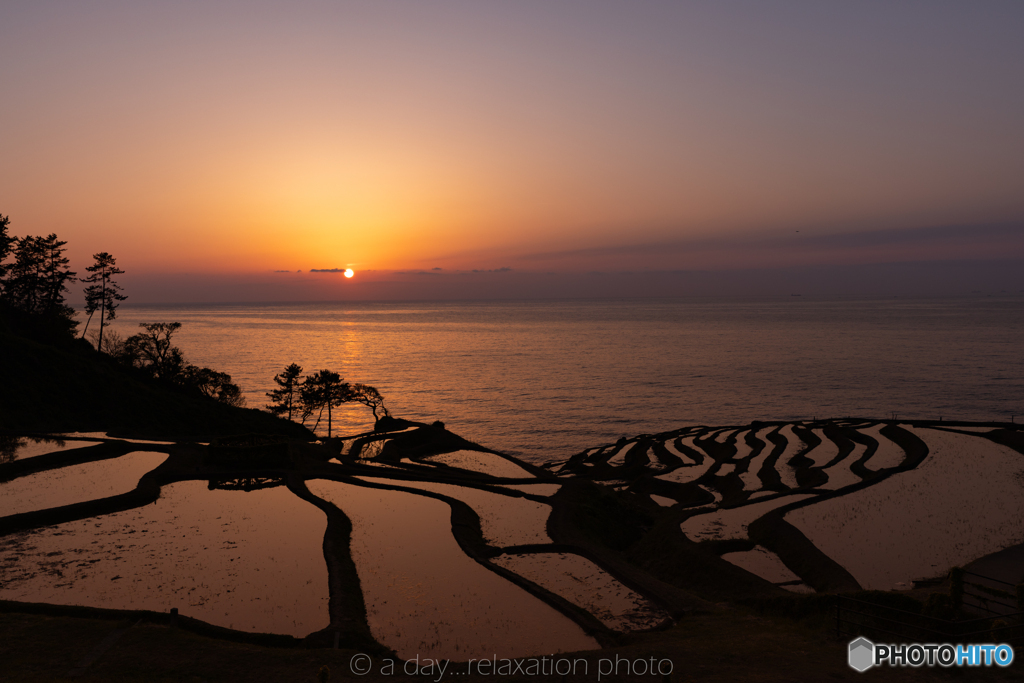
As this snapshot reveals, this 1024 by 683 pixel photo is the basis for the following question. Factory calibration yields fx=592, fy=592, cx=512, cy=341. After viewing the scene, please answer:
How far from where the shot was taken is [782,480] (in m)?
57.6

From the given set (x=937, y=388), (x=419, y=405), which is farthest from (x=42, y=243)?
(x=937, y=388)

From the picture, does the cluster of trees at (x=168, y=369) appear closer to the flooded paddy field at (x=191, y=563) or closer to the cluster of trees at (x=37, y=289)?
the cluster of trees at (x=37, y=289)

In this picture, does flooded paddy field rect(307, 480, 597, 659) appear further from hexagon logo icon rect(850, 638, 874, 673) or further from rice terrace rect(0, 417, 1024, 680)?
hexagon logo icon rect(850, 638, 874, 673)

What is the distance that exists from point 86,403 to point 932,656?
8774 cm

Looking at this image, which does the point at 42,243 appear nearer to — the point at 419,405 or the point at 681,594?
the point at 419,405

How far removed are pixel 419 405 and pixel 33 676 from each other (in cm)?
11499

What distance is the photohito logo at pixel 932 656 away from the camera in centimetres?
1844

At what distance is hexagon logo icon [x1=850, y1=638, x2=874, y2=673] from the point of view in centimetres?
1922

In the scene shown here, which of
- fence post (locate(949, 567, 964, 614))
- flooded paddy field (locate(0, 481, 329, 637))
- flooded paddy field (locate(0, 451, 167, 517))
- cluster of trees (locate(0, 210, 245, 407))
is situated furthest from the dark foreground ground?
cluster of trees (locate(0, 210, 245, 407))

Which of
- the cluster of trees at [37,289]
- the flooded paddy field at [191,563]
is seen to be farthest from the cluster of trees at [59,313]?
the flooded paddy field at [191,563]

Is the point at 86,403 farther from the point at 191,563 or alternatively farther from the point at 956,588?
the point at 956,588

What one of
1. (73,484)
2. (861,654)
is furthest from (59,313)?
(861,654)

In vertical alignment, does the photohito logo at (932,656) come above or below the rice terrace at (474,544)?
above

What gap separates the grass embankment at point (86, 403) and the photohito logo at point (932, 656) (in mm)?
63596
